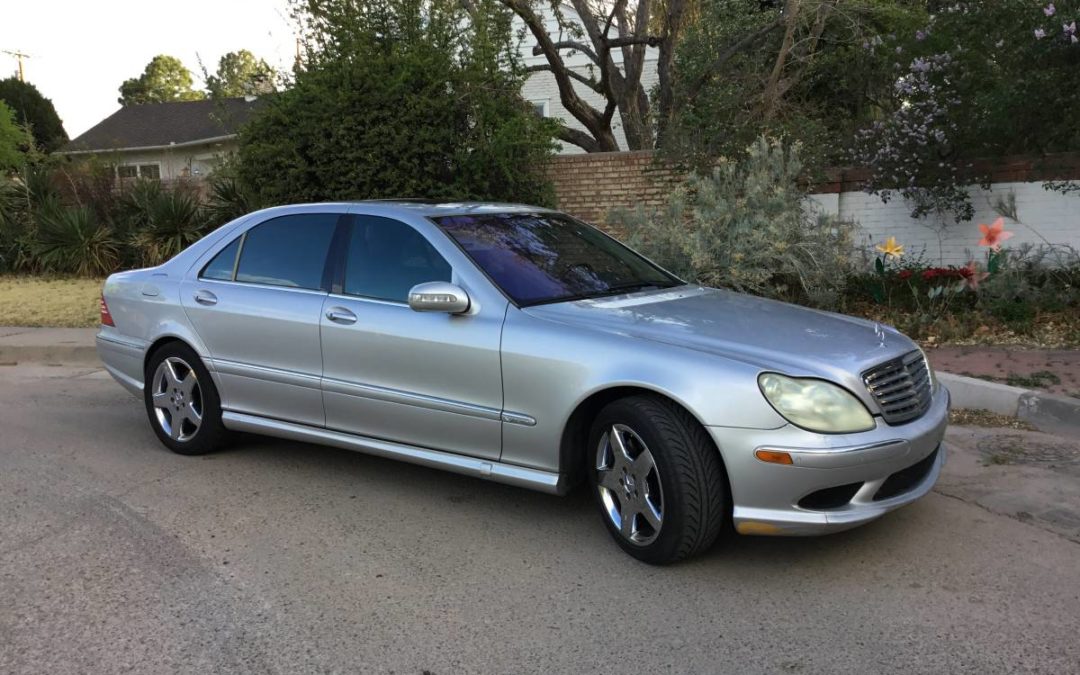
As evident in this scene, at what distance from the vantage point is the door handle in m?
4.68

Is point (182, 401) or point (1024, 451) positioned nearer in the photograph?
point (1024, 451)

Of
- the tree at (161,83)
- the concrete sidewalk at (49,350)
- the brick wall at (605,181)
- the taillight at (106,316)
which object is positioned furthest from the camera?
the tree at (161,83)

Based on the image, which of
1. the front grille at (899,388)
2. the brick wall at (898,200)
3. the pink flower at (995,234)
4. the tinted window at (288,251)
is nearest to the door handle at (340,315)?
the tinted window at (288,251)

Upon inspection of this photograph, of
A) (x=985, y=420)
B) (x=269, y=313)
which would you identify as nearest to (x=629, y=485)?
(x=269, y=313)

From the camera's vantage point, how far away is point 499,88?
37.7 ft

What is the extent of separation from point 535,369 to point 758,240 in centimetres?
486

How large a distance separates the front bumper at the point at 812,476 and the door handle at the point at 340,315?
2.13 m

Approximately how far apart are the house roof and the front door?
22506 mm

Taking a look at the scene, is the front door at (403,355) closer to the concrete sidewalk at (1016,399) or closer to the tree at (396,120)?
the concrete sidewalk at (1016,399)

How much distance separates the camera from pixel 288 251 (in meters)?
5.23

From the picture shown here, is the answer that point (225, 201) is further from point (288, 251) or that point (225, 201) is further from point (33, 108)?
point (33, 108)

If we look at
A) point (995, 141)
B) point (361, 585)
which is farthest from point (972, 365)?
point (361, 585)

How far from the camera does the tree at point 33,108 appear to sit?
3731 cm

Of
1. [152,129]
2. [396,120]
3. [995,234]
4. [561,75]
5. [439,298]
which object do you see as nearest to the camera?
[439,298]
